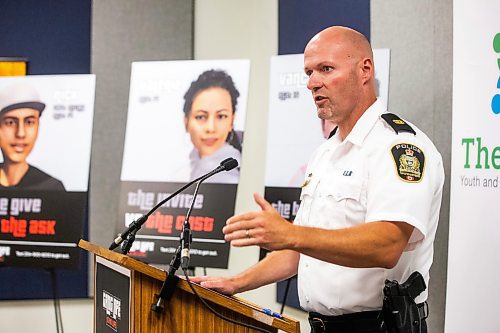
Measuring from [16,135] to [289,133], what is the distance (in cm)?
172

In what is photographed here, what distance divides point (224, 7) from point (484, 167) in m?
3.53

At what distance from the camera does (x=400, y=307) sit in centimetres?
236

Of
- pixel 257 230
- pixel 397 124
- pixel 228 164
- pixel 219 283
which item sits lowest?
pixel 219 283

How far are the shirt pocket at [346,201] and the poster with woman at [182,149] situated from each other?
191cm

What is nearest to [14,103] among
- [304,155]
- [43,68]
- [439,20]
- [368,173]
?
[43,68]

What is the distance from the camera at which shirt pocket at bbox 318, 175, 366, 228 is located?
248cm

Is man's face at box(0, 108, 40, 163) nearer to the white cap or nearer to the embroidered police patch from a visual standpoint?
the white cap

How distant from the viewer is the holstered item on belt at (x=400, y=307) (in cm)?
236

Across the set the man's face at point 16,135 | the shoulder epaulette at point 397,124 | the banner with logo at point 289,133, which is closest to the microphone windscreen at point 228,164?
the shoulder epaulette at point 397,124

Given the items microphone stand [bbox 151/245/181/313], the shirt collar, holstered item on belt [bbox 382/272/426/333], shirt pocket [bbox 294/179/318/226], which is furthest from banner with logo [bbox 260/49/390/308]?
microphone stand [bbox 151/245/181/313]

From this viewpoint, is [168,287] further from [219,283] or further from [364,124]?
[364,124]

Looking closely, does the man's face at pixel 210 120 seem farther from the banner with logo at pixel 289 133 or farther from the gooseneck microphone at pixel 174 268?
the gooseneck microphone at pixel 174 268

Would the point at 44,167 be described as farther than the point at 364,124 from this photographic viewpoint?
Yes

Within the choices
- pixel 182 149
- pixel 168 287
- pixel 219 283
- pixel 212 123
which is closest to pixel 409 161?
pixel 219 283
